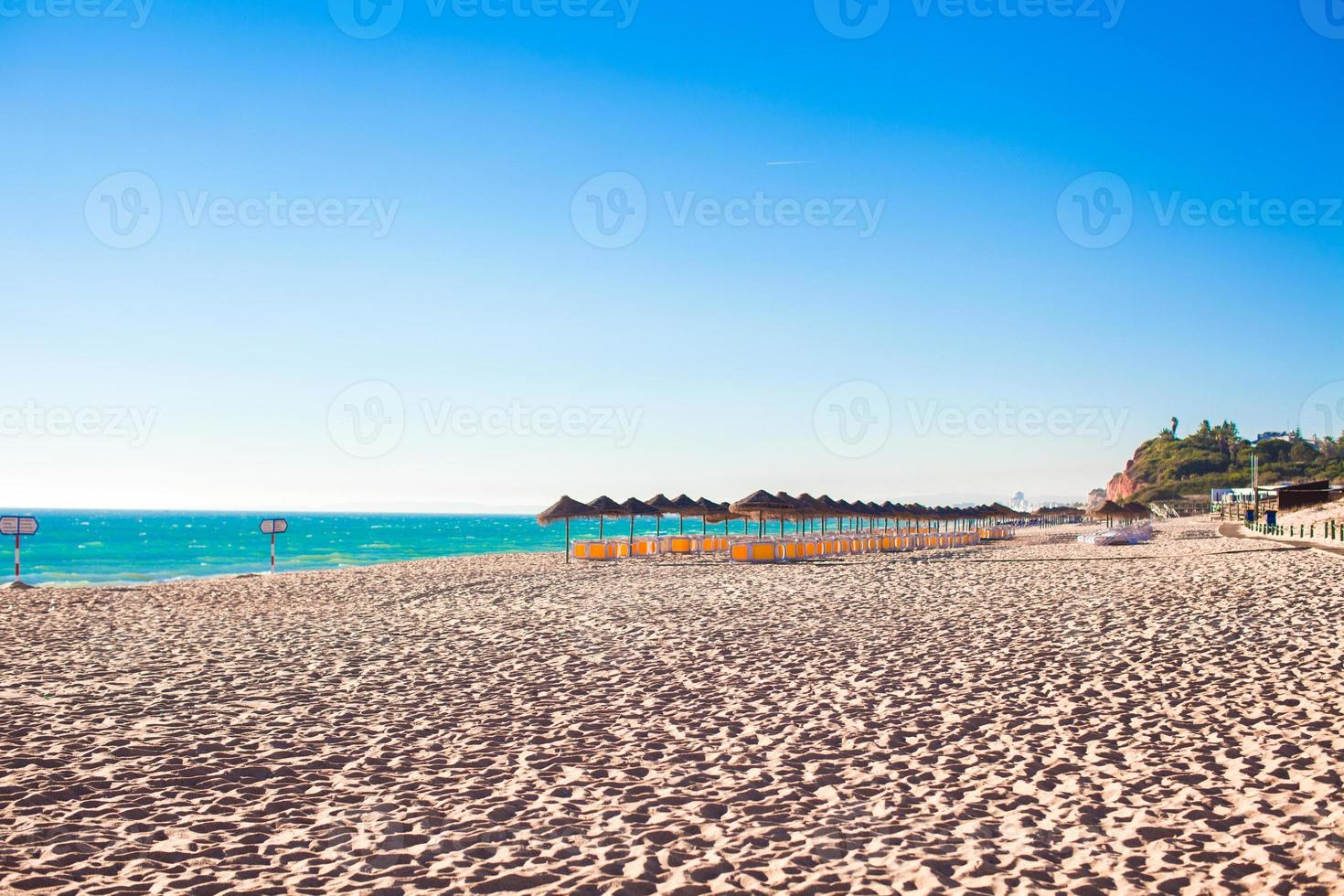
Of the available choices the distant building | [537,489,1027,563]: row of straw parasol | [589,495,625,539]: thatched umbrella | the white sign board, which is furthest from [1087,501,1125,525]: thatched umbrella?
the distant building

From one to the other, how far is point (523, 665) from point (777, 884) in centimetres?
456

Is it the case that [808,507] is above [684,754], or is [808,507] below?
above

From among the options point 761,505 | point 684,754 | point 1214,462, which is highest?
point 1214,462

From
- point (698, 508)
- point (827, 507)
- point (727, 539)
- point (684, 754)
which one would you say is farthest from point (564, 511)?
point (684, 754)

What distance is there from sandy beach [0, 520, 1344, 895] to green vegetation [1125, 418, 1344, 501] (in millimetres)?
98607

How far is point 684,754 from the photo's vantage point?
477 cm

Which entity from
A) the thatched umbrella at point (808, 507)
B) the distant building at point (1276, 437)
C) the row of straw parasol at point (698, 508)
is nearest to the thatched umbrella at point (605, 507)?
→ the row of straw parasol at point (698, 508)

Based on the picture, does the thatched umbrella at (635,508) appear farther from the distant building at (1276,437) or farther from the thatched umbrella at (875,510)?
the distant building at (1276,437)

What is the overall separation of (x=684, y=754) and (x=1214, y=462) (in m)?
122

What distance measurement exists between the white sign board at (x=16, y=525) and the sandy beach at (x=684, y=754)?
351 inches

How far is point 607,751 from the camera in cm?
485

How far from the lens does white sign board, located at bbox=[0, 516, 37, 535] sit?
1700 cm

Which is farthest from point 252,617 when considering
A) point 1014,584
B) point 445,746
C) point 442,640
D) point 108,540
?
point 108,540

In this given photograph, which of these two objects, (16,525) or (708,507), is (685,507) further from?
(16,525)
